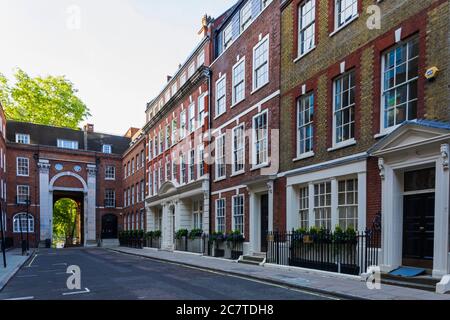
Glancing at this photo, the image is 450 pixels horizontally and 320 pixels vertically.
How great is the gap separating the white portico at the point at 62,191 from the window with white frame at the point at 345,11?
3865 cm

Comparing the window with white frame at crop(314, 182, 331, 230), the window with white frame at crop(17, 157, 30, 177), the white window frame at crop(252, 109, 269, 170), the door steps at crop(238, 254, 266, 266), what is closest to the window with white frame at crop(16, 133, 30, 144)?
the window with white frame at crop(17, 157, 30, 177)

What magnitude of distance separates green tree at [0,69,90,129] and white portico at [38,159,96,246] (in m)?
9.91

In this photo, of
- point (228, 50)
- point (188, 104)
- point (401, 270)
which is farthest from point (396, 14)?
point (188, 104)

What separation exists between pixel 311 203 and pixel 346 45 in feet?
18.3

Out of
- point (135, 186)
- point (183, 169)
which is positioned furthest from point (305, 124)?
point (135, 186)

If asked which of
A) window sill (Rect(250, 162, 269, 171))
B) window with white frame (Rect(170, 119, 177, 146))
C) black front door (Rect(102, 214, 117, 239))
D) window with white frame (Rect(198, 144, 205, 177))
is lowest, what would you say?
black front door (Rect(102, 214, 117, 239))

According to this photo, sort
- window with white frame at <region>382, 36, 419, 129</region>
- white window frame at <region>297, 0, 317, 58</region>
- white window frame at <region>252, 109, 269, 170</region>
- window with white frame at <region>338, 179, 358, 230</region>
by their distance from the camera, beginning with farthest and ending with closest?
1. white window frame at <region>252, 109, 269, 170</region>
2. white window frame at <region>297, 0, 317, 58</region>
3. window with white frame at <region>338, 179, 358, 230</region>
4. window with white frame at <region>382, 36, 419, 129</region>

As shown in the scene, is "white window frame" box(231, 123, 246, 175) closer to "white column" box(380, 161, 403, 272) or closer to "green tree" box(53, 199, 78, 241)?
"white column" box(380, 161, 403, 272)

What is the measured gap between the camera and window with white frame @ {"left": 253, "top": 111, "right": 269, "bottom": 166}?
17.6 metres

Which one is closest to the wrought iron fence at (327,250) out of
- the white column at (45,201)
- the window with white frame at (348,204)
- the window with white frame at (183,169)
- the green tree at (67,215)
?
the window with white frame at (348,204)

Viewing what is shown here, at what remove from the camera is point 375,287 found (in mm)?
9492

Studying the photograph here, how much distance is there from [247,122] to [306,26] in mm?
5735

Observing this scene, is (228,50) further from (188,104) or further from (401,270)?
(401,270)

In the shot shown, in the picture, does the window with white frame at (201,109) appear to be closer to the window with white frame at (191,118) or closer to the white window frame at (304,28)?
the window with white frame at (191,118)
